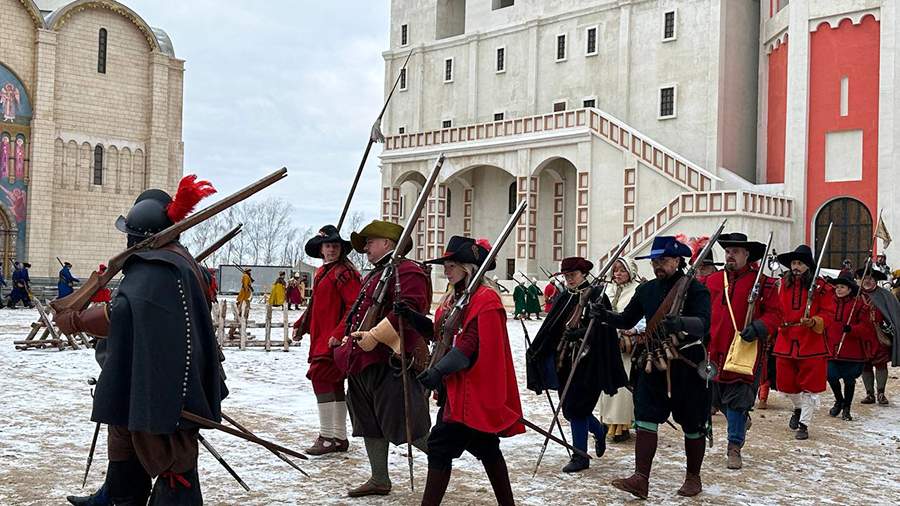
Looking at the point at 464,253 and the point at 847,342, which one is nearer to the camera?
the point at 464,253

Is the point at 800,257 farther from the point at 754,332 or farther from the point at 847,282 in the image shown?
the point at 847,282

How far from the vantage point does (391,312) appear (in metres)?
5.57

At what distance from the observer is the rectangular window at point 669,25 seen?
30484 mm

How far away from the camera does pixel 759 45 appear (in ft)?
98.8

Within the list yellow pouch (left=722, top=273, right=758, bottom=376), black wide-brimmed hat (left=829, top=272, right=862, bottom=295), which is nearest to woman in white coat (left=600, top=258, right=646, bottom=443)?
yellow pouch (left=722, top=273, right=758, bottom=376)

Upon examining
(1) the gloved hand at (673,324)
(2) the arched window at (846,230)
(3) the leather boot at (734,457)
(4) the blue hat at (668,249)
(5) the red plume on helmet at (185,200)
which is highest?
(2) the arched window at (846,230)

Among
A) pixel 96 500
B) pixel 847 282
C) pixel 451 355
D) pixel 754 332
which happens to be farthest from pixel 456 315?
pixel 847 282

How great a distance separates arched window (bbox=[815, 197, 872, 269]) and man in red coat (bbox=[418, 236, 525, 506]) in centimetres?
2244

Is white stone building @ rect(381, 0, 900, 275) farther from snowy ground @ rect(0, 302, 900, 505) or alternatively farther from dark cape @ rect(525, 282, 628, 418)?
dark cape @ rect(525, 282, 628, 418)

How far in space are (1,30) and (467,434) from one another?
108 feet

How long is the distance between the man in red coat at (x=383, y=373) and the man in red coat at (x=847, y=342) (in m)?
5.45

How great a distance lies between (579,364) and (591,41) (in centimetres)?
2785

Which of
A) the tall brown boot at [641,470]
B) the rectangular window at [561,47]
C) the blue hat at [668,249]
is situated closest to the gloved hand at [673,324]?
the blue hat at [668,249]

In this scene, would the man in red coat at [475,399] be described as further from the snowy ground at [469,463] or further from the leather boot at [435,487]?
the snowy ground at [469,463]
